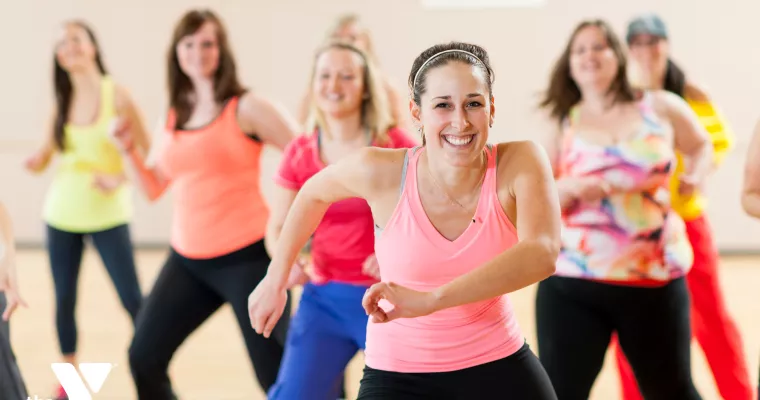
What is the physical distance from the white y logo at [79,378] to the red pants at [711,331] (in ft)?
6.31

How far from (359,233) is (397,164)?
2.60 ft

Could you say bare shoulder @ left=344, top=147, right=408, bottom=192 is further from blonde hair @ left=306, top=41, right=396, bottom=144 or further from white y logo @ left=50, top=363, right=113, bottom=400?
white y logo @ left=50, top=363, right=113, bottom=400

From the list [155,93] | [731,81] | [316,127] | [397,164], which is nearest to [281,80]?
[155,93]

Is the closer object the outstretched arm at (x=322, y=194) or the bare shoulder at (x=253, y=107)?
the outstretched arm at (x=322, y=194)

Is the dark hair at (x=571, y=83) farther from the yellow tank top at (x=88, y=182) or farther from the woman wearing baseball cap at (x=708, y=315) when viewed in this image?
the yellow tank top at (x=88, y=182)

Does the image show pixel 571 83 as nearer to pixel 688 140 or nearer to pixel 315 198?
pixel 688 140

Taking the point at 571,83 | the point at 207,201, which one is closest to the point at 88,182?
the point at 207,201

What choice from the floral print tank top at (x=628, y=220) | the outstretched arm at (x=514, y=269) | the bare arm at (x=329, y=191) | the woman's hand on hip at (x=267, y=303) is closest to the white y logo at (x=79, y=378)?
the woman's hand on hip at (x=267, y=303)

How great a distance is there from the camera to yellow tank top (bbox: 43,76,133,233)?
4.11 metres

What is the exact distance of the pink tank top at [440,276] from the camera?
1878 mm

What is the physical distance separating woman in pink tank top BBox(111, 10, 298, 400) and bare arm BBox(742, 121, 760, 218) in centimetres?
142

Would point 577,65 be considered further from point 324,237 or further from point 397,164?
point 397,164

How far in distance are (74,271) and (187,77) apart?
1215 millimetres

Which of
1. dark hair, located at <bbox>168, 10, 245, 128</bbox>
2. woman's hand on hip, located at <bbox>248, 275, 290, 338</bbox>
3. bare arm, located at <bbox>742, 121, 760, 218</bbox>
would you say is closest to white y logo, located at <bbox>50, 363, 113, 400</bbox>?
dark hair, located at <bbox>168, 10, 245, 128</bbox>
